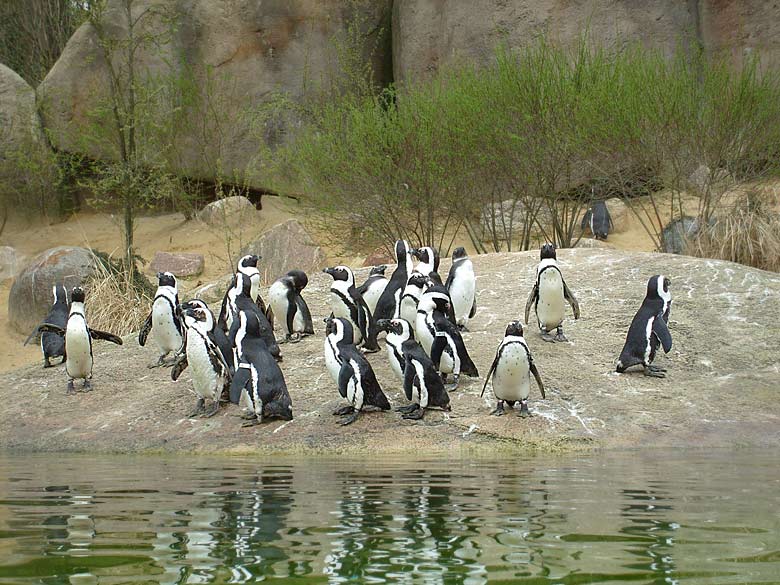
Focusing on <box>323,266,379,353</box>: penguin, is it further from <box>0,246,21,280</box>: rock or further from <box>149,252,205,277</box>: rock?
<box>0,246,21,280</box>: rock

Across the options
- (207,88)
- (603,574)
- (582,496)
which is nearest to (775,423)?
(582,496)

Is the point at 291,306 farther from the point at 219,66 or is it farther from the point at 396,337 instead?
the point at 219,66

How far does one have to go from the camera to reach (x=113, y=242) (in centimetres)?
2250

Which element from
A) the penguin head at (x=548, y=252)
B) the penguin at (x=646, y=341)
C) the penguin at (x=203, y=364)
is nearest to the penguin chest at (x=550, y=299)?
the penguin head at (x=548, y=252)

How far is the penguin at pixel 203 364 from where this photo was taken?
8672 mm

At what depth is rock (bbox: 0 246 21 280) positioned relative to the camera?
21031 mm

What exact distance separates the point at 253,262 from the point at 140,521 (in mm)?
6782

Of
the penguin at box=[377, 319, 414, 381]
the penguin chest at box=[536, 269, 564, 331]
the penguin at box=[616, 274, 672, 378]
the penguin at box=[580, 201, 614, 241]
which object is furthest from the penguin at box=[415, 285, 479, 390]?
the penguin at box=[580, 201, 614, 241]

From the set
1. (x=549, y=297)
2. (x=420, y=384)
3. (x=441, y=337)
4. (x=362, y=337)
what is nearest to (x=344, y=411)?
(x=420, y=384)

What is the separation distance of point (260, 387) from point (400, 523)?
4219 millimetres

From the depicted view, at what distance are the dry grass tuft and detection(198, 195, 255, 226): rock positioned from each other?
10.2 meters

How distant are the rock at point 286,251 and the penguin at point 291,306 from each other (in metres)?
7.42

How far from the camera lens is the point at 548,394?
8.57 meters

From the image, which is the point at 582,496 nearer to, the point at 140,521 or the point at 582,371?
the point at 140,521
